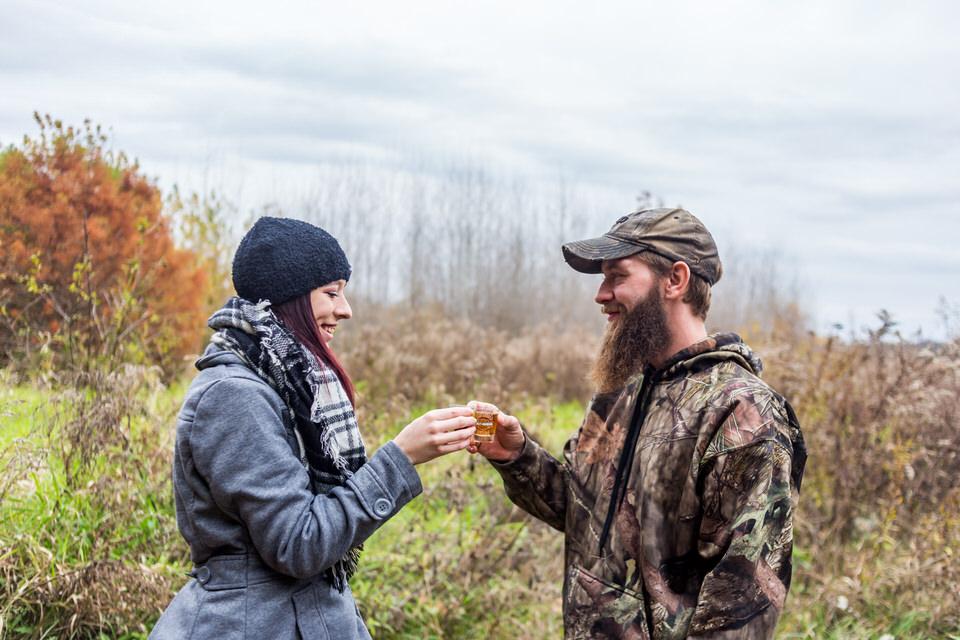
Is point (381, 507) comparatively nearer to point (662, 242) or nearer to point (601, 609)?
point (601, 609)

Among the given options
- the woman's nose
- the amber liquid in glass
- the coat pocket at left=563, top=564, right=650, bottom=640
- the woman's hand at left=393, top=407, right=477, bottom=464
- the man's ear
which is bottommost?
the coat pocket at left=563, top=564, right=650, bottom=640

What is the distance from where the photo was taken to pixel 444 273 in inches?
958

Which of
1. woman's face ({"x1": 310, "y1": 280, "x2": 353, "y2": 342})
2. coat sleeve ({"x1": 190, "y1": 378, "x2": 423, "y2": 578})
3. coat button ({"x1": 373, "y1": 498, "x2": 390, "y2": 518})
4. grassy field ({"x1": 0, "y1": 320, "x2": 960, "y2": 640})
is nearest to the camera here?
coat sleeve ({"x1": 190, "y1": 378, "x2": 423, "y2": 578})

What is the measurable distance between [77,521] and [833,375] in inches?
233

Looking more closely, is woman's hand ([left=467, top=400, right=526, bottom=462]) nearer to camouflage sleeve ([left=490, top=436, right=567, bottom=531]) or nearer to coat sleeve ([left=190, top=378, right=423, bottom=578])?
camouflage sleeve ([left=490, top=436, right=567, bottom=531])

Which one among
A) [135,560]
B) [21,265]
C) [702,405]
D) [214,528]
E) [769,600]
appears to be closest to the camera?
[214,528]

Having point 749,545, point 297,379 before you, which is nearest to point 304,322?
point 297,379

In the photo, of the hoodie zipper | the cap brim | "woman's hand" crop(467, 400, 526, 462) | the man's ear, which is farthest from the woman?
the man's ear

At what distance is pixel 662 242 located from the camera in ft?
8.80

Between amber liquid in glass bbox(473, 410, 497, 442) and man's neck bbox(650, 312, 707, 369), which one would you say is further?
man's neck bbox(650, 312, 707, 369)

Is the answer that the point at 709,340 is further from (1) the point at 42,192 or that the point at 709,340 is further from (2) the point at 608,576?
(1) the point at 42,192

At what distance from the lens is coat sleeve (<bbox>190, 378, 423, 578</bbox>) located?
196 cm

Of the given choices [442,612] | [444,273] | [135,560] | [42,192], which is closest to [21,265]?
[42,192]

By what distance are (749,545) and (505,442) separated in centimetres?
103
